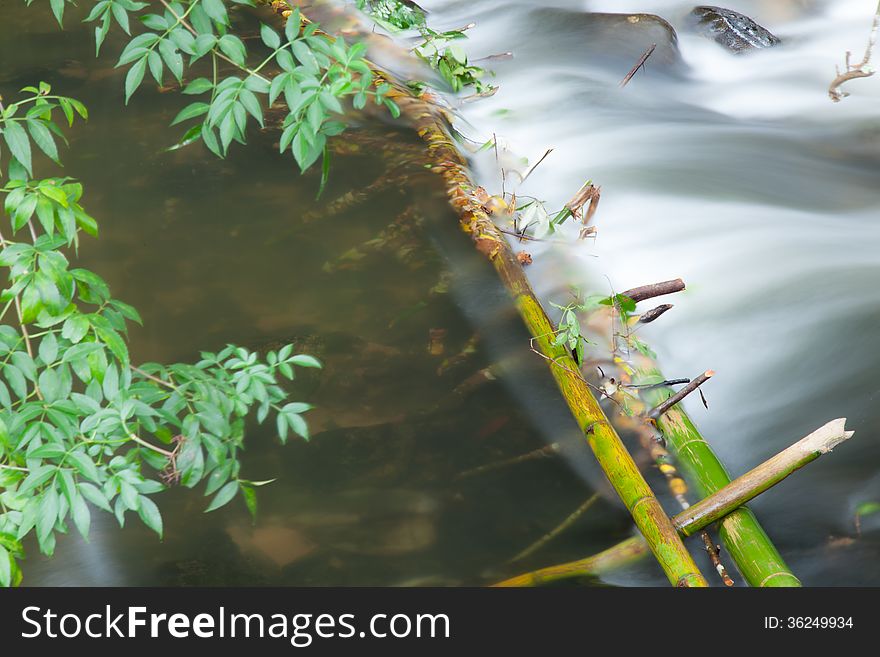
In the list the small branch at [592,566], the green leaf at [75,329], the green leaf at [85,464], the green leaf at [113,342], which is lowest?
the small branch at [592,566]

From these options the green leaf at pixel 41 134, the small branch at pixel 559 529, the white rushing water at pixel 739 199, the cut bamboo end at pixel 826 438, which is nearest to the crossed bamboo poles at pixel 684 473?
the cut bamboo end at pixel 826 438

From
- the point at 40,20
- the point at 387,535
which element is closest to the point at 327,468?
the point at 387,535

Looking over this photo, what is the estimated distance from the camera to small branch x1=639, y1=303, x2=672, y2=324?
326 cm

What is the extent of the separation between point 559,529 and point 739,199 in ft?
8.55

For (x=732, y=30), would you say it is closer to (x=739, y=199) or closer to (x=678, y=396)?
(x=739, y=199)

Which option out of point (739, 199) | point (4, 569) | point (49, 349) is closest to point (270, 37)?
point (49, 349)

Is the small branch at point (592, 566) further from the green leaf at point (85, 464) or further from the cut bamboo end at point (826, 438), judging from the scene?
the green leaf at point (85, 464)

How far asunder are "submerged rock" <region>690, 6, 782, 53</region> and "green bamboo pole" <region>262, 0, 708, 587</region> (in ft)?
8.24

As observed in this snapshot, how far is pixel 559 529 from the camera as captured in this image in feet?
9.38

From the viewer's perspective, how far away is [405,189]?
4.36 m

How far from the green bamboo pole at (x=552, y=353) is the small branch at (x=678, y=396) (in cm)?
23

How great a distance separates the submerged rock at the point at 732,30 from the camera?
614 centimetres

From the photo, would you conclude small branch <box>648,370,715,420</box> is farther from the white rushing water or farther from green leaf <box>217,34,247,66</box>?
green leaf <box>217,34,247,66</box>

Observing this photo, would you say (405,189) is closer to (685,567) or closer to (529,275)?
(529,275)
